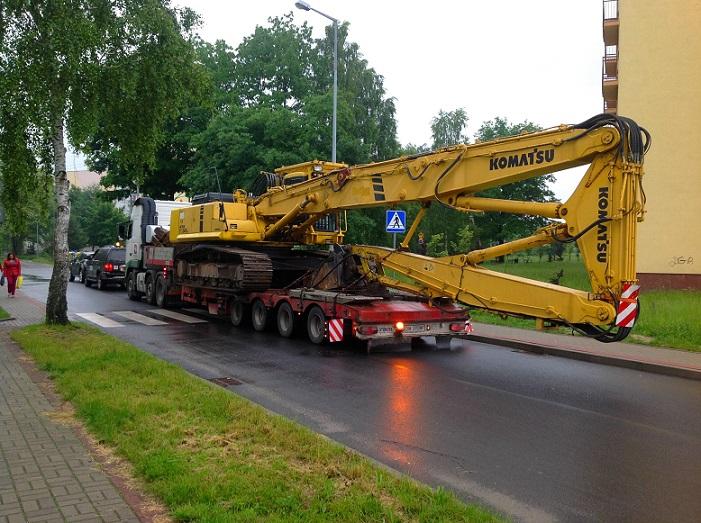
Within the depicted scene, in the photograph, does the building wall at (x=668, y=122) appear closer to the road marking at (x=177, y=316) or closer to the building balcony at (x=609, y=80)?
the building balcony at (x=609, y=80)

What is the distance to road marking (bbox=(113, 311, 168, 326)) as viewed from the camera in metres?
15.3

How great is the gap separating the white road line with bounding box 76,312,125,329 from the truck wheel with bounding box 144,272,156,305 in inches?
108

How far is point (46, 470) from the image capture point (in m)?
4.63

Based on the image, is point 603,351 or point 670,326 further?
point 670,326

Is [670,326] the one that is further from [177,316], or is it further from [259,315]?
[177,316]

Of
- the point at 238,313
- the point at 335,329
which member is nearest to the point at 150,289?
the point at 238,313

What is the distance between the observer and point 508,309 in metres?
9.42

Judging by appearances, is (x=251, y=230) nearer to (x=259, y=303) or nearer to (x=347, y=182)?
(x=259, y=303)

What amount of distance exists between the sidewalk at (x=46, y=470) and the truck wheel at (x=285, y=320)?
19.8 ft

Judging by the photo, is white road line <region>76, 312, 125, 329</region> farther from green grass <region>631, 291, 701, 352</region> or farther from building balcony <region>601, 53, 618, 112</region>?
building balcony <region>601, 53, 618, 112</region>

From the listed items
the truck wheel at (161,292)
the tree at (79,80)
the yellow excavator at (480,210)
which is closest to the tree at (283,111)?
the truck wheel at (161,292)

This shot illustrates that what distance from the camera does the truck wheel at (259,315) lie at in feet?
44.9

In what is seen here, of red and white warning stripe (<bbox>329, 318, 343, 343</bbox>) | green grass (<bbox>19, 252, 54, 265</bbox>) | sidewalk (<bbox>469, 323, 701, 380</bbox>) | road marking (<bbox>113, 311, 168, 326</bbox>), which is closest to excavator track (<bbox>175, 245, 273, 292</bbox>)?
road marking (<bbox>113, 311, 168, 326</bbox>)

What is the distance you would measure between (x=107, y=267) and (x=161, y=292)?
837 centimetres
